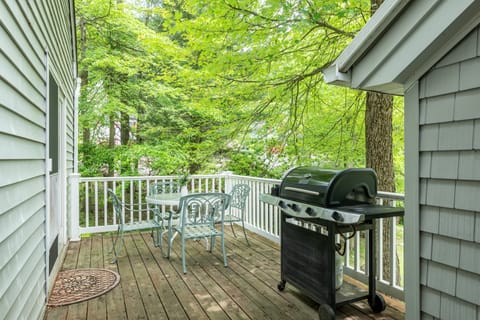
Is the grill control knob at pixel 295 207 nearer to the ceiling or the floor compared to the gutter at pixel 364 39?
nearer to the floor

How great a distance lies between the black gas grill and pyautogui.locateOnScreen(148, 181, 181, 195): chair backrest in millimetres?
2833

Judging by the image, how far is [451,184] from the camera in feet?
5.49

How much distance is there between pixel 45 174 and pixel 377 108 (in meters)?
4.01

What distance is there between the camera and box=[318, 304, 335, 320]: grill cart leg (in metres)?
2.50

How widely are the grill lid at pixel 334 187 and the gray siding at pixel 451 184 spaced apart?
683 mm

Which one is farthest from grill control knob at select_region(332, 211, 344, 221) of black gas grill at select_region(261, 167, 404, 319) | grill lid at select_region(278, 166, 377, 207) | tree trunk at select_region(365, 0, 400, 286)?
tree trunk at select_region(365, 0, 400, 286)

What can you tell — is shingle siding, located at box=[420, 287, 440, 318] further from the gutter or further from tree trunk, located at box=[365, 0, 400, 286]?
tree trunk, located at box=[365, 0, 400, 286]

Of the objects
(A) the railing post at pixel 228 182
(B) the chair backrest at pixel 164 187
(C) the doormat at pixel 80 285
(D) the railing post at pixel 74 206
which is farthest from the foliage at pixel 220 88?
(C) the doormat at pixel 80 285

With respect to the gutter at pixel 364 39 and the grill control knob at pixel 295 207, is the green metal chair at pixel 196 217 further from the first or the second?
the gutter at pixel 364 39

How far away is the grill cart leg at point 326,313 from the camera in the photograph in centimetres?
250

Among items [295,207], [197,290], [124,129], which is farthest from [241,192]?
[124,129]

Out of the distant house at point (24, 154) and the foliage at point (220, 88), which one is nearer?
the distant house at point (24, 154)

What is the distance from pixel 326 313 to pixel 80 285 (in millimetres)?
2522

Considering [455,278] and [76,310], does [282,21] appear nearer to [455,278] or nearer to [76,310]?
[455,278]
